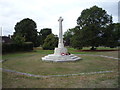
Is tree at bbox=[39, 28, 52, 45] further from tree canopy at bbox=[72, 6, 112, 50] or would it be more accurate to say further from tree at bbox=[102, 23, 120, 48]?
tree at bbox=[102, 23, 120, 48]

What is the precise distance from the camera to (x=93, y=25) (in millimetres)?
27359

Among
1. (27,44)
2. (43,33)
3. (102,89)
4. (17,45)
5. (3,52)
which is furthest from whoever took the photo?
(43,33)


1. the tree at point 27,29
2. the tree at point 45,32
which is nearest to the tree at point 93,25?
the tree at point 27,29

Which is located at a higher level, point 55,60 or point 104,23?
point 104,23

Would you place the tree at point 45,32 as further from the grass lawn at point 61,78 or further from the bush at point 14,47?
the grass lawn at point 61,78

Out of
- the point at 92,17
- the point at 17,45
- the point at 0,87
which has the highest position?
the point at 92,17

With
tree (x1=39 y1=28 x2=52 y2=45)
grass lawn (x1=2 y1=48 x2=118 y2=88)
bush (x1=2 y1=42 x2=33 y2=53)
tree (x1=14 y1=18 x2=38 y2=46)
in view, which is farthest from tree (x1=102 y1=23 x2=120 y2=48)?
tree (x1=39 y1=28 x2=52 y2=45)

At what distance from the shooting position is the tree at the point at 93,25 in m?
27.4

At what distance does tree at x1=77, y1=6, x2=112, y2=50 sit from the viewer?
89.8 feet

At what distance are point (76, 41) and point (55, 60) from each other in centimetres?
1563

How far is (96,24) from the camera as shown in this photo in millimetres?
28062

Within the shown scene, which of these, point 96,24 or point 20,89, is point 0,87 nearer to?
point 20,89

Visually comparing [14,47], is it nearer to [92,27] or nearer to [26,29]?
[26,29]

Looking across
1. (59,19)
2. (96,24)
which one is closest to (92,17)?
(96,24)
